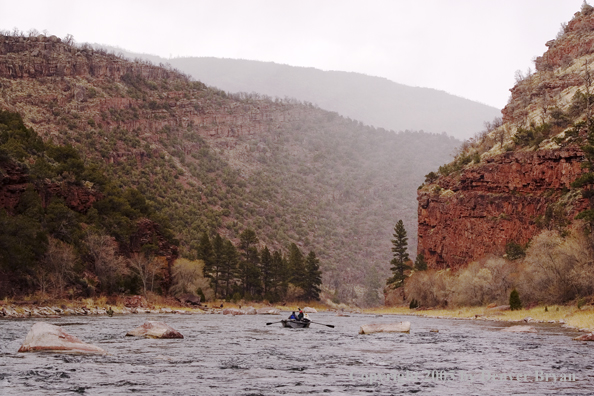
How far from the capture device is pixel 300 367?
68.1 feet

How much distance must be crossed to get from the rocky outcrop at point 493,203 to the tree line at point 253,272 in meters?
29.0

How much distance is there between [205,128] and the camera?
199125 millimetres

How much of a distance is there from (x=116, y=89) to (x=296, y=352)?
152690 mm

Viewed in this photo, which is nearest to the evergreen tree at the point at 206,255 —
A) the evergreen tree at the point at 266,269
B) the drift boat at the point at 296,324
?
the evergreen tree at the point at 266,269

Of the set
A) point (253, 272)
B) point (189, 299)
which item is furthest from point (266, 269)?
point (189, 299)

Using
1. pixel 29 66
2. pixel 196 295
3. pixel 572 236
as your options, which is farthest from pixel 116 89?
pixel 572 236

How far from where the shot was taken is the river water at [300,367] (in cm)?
1603

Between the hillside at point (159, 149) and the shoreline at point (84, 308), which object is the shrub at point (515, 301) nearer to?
the shoreline at point (84, 308)

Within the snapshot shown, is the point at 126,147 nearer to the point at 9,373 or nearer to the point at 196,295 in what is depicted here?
the point at 196,295

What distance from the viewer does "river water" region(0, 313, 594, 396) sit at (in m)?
16.0

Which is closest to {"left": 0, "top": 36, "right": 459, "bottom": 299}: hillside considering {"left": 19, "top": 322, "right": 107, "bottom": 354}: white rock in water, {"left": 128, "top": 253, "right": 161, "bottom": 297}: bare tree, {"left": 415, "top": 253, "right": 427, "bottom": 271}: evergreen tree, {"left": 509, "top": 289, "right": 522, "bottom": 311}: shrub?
{"left": 128, "top": 253, "right": 161, "bottom": 297}: bare tree

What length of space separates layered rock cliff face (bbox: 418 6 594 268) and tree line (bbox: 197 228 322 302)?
2902 cm

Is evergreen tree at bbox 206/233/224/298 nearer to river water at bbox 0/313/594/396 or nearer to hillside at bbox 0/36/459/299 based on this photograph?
hillside at bbox 0/36/459/299

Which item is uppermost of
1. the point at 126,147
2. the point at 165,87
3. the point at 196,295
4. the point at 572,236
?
the point at 165,87
